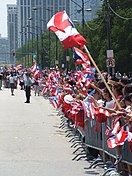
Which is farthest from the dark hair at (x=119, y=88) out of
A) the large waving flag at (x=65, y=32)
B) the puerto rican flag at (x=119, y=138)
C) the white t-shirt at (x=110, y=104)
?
the puerto rican flag at (x=119, y=138)

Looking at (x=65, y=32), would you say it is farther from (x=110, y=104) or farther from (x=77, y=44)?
(x=110, y=104)

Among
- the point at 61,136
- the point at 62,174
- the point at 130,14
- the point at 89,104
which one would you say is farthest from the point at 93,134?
the point at 130,14

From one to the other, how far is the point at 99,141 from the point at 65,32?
2209 mm

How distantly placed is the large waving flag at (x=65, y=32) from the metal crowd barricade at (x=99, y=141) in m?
1.56

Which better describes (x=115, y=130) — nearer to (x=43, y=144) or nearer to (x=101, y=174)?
(x=101, y=174)

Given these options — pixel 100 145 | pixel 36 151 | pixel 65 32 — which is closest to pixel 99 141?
pixel 100 145

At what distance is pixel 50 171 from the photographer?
1066 centimetres

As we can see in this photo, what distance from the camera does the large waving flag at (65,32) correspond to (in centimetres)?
1110

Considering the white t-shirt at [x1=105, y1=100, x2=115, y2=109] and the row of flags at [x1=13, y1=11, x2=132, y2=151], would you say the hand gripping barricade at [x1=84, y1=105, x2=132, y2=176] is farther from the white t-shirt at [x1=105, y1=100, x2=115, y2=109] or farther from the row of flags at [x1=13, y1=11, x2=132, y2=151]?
the white t-shirt at [x1=105, y1=100, x2=115, y2=109]

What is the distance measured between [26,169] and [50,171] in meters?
0.50

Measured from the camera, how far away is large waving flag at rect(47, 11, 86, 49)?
11102mm

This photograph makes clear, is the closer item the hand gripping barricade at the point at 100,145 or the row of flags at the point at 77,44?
the row of flags at the point at 77,44

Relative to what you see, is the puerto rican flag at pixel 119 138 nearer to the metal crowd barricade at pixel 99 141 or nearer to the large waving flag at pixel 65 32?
the metal crowd barricade at pixel 99 141

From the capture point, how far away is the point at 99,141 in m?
10.9
